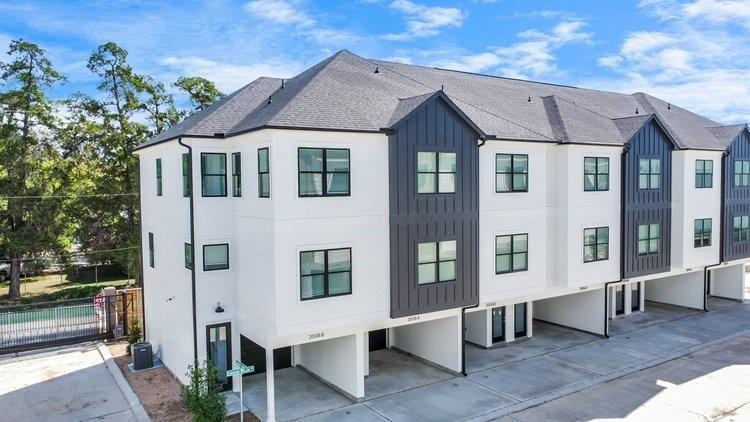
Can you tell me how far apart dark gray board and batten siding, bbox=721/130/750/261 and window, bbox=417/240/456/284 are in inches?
625

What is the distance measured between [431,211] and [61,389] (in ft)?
40.7

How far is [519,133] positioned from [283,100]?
7.70m

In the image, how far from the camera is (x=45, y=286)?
37.0 meters

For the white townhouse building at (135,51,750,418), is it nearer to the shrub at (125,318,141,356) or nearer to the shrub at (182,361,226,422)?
the shrub at (125,318,141,356)

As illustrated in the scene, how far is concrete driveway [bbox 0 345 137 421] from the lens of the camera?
13.8 meters

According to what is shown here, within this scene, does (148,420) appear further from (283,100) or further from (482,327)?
(482,327)

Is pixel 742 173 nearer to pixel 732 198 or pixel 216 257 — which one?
pixel 732 198

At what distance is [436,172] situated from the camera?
14695 mm

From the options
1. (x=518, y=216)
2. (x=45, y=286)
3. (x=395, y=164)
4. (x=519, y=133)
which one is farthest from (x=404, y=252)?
(x=45, y=286)

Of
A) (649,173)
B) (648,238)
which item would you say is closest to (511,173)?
(649,173)

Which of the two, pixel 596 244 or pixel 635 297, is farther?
pixel 635 297

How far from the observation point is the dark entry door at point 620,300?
2337 centimetres

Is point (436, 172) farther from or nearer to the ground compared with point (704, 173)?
nearer to the ground

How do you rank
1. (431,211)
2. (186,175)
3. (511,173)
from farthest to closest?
1. (511,173)
2. (186,175)
3. (431,211)
